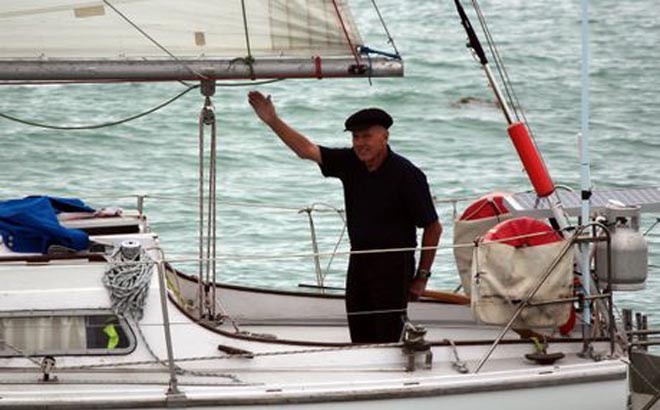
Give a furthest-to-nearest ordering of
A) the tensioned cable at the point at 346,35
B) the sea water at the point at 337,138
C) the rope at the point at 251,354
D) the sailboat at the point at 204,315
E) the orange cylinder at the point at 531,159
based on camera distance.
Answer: the sea water at the point at 337,138
the tensioned cable at the point at 346,35
the orange cylinder at the point at 531,159
the rope at the point at 251,354
the sailboat at the point at 204,315

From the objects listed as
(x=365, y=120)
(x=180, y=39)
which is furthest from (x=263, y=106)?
(x=180, y=39)

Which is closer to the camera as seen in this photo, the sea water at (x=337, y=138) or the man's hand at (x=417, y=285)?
the man's hand at (x=417, y=285)

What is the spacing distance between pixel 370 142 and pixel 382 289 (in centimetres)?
74

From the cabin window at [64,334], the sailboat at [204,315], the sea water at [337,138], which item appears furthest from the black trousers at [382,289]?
the sea water at [337,138]

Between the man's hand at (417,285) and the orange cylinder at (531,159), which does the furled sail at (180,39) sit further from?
the man's hand at (417,285)

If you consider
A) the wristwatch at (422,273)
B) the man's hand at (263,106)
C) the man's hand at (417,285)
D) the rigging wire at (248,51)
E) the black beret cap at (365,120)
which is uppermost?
the rigging wire at (248,51)

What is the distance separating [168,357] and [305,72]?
1.67 meters

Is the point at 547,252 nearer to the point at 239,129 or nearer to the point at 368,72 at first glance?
the point at 368,72

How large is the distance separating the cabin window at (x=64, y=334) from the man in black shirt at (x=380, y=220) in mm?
1224

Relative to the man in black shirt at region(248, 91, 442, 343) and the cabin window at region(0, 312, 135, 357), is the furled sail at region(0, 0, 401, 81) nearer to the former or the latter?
the man in black shirt at region(248, 91, 442, 343)

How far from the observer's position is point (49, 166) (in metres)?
20.5

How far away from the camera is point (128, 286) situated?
9188 millimetres

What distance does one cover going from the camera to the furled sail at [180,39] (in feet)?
31.9

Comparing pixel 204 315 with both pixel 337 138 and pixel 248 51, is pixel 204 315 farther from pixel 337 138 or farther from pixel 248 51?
pixel 337 138
